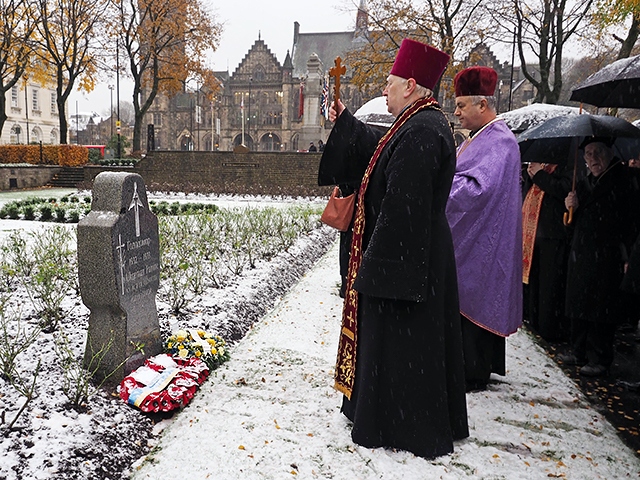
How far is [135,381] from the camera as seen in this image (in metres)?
3.65

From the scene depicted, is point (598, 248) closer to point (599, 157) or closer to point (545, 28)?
point (599, 157)

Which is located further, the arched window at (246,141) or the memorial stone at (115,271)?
the arched window at (246,141)

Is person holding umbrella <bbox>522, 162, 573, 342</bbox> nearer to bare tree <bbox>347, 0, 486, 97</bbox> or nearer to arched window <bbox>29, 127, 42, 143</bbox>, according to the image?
bare tree <bbox>347, 0, 486, 97</bbox>

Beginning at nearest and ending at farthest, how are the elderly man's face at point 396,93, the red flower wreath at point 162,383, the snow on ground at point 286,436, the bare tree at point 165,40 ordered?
the snow on ground at point 286,436
the elderly man's face at point 396,93
the red flower wreath at point 162,383
the bare tree at point 165,40

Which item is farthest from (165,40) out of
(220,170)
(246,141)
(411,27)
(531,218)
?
(246,141)

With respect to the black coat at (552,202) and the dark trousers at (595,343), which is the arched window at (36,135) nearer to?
the black coat at (552,202)

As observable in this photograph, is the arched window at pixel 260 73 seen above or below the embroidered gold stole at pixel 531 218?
above

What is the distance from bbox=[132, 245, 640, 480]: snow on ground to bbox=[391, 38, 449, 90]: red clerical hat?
89.0 inches

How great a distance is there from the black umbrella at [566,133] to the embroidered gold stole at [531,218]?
0.56 ft

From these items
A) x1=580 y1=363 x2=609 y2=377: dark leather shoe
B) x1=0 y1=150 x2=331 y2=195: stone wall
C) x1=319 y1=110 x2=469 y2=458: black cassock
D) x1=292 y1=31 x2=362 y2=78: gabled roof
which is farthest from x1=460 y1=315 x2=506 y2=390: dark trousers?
x1=292 y1=31 x2=362 y2=78: gabled roof

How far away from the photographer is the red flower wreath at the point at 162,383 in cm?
351

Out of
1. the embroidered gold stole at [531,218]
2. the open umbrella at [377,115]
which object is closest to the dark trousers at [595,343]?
the embroidered gold stole at [531,218]

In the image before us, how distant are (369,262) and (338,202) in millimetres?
723

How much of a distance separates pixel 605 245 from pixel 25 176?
25196 millimetres
